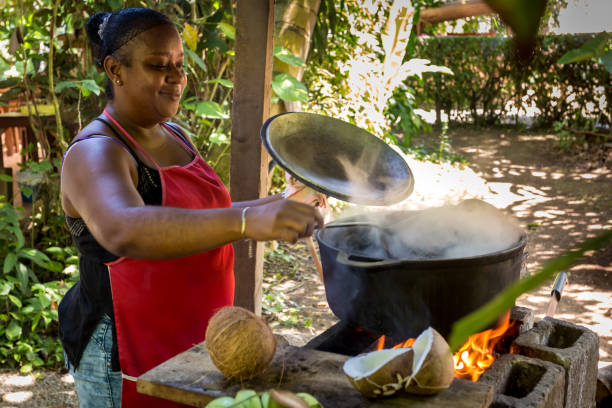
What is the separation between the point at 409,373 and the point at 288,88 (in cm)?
248

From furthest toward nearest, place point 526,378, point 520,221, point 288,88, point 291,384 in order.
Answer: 1. point 520,221
2. point 288,88
3. point 526,378
4. point 291,384

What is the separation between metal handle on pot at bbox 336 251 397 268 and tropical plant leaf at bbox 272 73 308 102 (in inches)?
73.2

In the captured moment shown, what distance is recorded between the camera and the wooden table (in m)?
1.36

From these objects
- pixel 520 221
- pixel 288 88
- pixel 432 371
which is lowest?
pixel 520 221

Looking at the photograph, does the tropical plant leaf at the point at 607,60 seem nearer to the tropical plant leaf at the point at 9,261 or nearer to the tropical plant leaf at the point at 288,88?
the tropical plant leaf at the point at 288,88

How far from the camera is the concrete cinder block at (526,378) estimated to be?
183cm

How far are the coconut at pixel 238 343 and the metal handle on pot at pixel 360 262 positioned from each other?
42 cm

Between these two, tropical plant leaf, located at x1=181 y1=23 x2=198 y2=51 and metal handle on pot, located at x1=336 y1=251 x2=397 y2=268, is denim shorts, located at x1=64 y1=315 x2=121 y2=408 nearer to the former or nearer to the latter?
metal handle on pot, located at x1=336 y1=251 x2=397 y2=268

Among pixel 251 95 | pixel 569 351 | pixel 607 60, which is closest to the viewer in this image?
pixel 607 60

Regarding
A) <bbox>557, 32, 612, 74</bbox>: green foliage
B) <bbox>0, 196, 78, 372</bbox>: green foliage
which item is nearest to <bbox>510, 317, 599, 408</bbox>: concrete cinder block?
<bbox>557, 32, 612, 74</bbox>: green foliage

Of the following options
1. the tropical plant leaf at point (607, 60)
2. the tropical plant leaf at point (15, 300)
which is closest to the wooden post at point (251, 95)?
the tropical plant leaf at point (607, 60)

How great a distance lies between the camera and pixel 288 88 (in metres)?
3.55

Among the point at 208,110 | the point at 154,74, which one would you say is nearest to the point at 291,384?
the point at 154,74

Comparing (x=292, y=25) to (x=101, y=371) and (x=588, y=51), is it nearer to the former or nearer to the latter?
(x=101, y=371)
